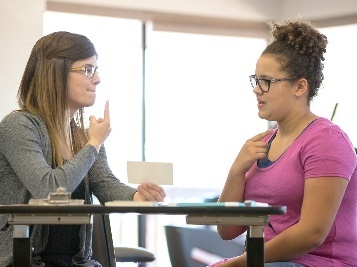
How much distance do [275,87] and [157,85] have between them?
11.1 feet

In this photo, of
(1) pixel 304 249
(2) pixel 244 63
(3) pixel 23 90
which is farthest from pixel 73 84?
(2) pixel 244 63

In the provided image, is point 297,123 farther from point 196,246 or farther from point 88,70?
point 196,246

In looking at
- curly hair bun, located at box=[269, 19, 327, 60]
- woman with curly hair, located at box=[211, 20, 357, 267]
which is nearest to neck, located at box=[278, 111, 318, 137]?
woman with curly hair, located at box=[211, 20, 357, 267]

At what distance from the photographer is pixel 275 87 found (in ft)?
7.49

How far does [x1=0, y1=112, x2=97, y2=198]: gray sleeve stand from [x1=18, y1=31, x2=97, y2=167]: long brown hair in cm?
6

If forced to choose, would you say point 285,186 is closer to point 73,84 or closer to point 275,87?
point 275,87

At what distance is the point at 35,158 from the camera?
217cm

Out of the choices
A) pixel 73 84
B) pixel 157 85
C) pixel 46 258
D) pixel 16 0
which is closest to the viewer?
pixel 46 258

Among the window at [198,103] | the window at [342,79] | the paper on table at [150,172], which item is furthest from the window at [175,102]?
the paper on table at [150,172]

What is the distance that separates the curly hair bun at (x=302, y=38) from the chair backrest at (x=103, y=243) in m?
0.91

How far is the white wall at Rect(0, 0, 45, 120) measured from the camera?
16.0ft

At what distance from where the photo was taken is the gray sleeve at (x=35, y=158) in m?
2.13

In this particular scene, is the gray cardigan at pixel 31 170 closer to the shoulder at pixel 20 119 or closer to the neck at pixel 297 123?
the shoulder at pixel 20 119

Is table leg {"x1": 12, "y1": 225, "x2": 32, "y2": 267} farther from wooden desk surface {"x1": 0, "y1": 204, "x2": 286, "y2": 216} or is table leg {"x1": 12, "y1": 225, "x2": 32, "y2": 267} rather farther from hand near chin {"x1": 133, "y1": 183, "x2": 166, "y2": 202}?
hand near chin {"x1": 133, "y1": 183, "x2": 166, "y2": 202}
